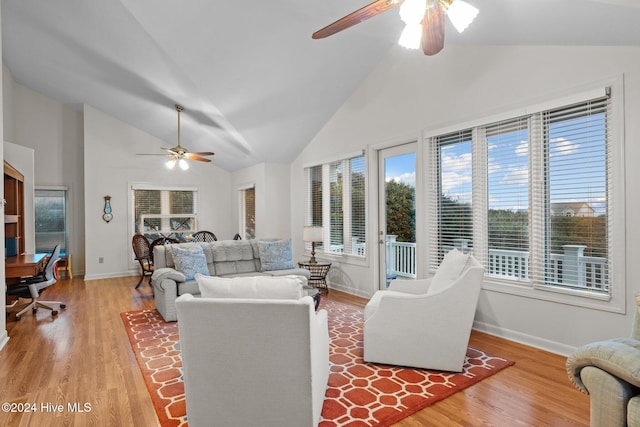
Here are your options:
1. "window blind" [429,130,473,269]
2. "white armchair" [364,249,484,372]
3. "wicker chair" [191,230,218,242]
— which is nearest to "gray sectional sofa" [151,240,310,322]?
"window blind" [429,130,473,269]

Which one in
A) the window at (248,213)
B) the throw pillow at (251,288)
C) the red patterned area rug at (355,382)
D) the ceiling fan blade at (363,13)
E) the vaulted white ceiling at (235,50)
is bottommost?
the red patterned area rug at (355,382)

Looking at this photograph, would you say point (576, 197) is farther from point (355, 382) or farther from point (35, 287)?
point (35, 287)

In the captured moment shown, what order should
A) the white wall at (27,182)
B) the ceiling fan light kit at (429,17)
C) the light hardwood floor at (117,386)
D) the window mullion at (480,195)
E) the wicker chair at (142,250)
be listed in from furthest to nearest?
the wicker chair at (142,250), the white wall at (27,182), the window mullion at (480,195), the light hardwood floor at (117,386), the ceiling fan light kit at (429,17)

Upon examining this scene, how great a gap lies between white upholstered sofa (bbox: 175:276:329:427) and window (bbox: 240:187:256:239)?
5.85 m

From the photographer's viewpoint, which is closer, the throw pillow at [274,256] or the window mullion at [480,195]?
the window mullion at [480,195]

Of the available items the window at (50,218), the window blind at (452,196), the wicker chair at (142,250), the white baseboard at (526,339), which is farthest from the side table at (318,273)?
the window at (50,218)

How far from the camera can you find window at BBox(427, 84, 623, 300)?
9.30 feet

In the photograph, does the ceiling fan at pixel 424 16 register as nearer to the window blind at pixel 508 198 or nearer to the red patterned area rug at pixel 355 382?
the window blind at pixel 508 198

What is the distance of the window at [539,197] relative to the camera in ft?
9.30

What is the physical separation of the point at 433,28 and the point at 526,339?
9.43ft

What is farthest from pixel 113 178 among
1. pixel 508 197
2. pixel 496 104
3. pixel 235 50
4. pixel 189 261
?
pixel 508 197

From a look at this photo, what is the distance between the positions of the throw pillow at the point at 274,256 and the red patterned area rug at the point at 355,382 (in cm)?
169

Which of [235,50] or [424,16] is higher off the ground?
[235,50]

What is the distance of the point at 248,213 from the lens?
8.05 meters
